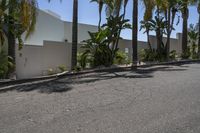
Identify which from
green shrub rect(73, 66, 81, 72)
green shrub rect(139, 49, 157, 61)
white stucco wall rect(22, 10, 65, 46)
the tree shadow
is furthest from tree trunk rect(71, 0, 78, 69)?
green shrub rect(139, 49, 157, 61)

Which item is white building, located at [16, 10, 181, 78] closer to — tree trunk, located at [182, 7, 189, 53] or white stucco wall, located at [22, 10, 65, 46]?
white stucco wall, located at [22, 10, 65, 46]

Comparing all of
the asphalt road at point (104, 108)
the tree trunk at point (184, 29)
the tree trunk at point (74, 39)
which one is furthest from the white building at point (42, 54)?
the tree trunk at point (184, 29)

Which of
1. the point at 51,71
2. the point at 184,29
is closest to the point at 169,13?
the point at 184,29

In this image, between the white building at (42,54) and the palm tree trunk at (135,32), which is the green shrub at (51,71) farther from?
the palm tree trunk at (135,32)

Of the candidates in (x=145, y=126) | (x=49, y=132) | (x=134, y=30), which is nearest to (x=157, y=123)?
(x=145, y=126)

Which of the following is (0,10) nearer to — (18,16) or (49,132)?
(18,16)

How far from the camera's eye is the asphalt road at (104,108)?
25.3ft

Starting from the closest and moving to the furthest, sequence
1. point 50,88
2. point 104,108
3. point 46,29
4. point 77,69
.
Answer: point 104,108, point 50,88, point 77,69, point 46,29

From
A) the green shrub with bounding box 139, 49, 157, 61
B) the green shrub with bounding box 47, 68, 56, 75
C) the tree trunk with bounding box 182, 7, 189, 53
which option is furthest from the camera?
the tree trunk with bounding box 182, 7, 189, 53

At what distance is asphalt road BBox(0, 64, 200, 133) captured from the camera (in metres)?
7.73

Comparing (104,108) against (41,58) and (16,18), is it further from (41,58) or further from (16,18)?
(41,58)

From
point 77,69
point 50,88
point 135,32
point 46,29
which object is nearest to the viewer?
point 50,88

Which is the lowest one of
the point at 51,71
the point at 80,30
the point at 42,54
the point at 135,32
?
the point at 51,71

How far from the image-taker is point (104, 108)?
9.54 m
